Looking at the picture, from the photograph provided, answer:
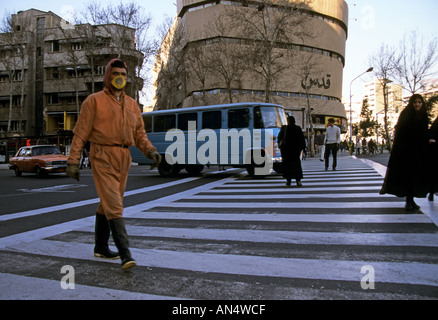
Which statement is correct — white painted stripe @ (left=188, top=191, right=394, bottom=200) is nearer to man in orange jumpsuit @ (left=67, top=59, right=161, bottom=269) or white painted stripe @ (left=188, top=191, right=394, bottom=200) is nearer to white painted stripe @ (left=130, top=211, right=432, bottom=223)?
white painted stripe @ (left=130, top=211, right=432, bottom=223)

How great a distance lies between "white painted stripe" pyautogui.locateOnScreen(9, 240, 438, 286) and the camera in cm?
284

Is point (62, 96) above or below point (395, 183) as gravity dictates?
above

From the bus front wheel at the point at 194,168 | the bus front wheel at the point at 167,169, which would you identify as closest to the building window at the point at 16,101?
the bus front wheel at the point at 167,169

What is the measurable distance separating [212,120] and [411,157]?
327 inches

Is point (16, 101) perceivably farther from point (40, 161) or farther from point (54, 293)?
point (54, 293)

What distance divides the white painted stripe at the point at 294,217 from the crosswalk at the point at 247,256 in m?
0.02

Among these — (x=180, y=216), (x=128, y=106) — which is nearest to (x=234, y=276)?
(x=128, y=106)

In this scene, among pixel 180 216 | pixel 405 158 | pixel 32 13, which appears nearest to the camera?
pixel 405 158

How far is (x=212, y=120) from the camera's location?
13.0 metres

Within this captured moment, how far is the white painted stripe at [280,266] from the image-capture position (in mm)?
2838

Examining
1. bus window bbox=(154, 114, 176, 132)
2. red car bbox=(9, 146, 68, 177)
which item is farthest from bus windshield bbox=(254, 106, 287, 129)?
red car bbox=(9, 146, 68, 177)
